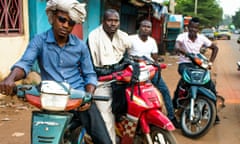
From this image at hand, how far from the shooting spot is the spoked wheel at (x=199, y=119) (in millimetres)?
4551

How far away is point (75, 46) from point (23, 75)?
459mm

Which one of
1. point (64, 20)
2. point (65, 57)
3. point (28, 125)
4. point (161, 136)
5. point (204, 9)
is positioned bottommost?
point (28, 125)

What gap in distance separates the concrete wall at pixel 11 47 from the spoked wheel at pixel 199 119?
11.6ft

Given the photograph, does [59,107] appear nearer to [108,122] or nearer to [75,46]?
[75,46]

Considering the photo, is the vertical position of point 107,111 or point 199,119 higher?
point 107,111

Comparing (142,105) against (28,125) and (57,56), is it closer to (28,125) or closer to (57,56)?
(57,56)

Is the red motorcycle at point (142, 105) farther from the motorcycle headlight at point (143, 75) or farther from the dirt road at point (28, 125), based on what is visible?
the dirt road at point (28, 125)

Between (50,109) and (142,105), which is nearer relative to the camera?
(50,109)

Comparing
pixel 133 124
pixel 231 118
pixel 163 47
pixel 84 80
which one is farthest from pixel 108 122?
pixel 163 47

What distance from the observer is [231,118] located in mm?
5816

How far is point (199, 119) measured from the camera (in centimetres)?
470

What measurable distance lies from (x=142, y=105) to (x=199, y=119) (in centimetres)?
174

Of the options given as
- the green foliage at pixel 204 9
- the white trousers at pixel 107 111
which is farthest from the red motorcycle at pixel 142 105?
the green foliage at pixel 204 9

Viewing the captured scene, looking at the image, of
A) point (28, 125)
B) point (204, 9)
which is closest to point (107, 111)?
point (28, 125)
